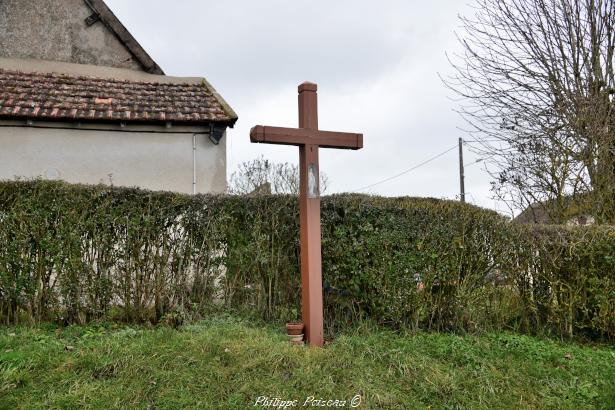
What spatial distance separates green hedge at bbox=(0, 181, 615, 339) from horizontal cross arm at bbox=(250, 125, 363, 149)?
2.56 ft

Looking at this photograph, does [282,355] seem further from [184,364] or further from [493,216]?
[493,216]

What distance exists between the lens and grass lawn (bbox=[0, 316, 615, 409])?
4.43m

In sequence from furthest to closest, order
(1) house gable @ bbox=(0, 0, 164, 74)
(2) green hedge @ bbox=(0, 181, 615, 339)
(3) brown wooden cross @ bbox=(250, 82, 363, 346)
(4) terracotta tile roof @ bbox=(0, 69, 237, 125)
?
(1) house gable @ bbox=(0, 0, 164, 74), (4) terracotta tile roof @ bbox=(0, 69, 237, 125), (2) green hedge @ bbox=(0, 181, 615, 339), (3) brown wooden cross @ bbox=(250, 82, 363, 346)

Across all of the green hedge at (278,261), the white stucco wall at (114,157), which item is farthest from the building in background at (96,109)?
the green hedge at (278,261)

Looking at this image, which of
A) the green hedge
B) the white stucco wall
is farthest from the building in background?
the green hedge

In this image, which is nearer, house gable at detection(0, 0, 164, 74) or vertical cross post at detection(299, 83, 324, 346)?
vertical cross post at detection(299, 83, 324, 346)

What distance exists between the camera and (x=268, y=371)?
4797 millimetres

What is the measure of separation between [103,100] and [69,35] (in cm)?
236

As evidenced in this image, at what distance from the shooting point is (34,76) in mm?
10883

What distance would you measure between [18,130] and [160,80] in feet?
11.1

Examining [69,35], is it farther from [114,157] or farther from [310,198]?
[310,198]

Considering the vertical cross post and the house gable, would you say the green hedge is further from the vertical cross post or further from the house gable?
the house gable

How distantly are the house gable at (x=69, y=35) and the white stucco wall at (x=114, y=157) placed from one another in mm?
2676

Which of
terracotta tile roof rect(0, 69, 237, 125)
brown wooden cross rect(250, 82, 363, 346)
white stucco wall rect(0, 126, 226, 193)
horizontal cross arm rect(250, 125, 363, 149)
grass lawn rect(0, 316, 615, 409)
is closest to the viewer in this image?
grass lawn rect(0, 316, 615, 409)
